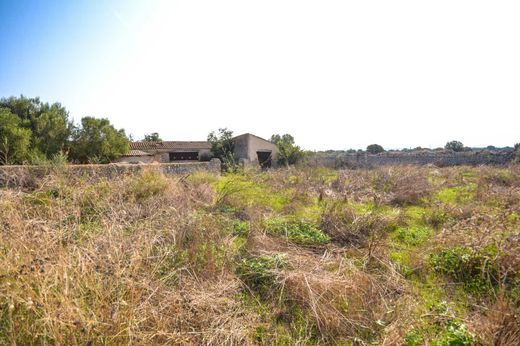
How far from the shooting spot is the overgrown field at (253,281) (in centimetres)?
205

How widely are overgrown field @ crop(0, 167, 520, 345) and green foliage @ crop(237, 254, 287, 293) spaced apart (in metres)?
0.01

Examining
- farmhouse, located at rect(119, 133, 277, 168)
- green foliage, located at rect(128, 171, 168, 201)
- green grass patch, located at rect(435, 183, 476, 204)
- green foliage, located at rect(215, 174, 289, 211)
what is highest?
farmhouse, located at rect(119, 133, 277, 168)

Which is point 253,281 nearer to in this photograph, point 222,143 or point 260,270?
point 260,270

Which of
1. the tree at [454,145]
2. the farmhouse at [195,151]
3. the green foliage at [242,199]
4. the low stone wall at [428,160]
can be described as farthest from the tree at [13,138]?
the tree at [454,145]

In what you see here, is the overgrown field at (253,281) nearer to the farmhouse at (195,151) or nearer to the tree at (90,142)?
the farmhouse at (195,151)

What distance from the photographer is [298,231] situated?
4508mm

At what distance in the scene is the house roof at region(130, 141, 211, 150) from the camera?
2986cm

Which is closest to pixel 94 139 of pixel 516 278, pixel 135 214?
pixel 135 214

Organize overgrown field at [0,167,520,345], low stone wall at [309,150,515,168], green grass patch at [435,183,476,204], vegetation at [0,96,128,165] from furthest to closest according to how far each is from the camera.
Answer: vegetation at [0,96,128,165] → low stone wall at [309,150,515,168] → green grass patch at [435,183,476,204] → overgrown field at [0,167,520,345]

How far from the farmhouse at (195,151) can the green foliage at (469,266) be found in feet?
55.6

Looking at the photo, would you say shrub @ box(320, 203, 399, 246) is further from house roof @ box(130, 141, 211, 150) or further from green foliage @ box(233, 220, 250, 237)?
house roof @ box(130, 141, 211, 150)

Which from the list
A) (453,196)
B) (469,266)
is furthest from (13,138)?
(453,196)

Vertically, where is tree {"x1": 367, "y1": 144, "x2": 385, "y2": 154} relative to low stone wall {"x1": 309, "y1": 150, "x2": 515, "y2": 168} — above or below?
above

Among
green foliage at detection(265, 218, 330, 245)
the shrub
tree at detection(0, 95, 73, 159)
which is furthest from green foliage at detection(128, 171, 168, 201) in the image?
tree at detection(0, 95, 73, 159)
